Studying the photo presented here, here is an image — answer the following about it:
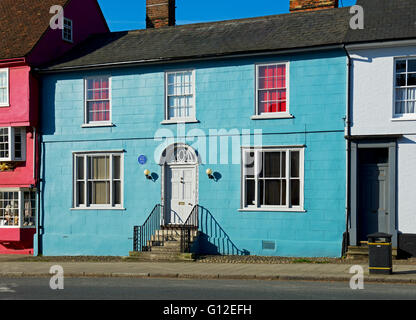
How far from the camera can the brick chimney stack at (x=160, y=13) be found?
85.5ft

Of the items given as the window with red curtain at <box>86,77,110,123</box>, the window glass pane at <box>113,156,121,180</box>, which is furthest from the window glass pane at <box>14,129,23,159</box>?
the window glass pane at <box>113,156,121,180</box>

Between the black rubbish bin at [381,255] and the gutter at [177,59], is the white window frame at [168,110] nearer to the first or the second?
the gutter at [177,59]

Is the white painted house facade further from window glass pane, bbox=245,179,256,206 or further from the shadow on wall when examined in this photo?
the shadow on wall

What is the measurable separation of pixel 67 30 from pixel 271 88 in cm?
967

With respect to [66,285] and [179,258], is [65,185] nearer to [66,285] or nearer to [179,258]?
[179,258]

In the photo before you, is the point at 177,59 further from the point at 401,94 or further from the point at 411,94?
the point at 411,94

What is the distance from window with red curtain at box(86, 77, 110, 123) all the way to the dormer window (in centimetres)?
324

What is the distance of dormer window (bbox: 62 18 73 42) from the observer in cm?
2459

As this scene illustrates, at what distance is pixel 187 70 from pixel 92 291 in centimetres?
1010

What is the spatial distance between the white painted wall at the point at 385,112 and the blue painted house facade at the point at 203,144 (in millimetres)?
496

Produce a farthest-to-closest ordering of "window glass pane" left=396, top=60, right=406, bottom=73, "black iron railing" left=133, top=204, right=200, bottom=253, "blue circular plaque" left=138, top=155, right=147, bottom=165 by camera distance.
→ "blue circular plaque" left=138, top=155, right=147, bottom=165 < "black iron railing" left=133, top=204, right=200, bottom=253 < "window glass pane" left=396, top=60, right=406, bottom=73

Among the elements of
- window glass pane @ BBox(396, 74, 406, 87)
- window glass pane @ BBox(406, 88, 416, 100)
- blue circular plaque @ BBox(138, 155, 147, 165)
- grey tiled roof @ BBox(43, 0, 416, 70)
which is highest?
grey tiled roof @ BBox(43, 0, 416, 70)

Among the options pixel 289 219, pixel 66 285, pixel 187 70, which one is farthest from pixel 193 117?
pixel 66 285

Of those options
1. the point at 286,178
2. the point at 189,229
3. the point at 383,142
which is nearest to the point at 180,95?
the point at 189,229
